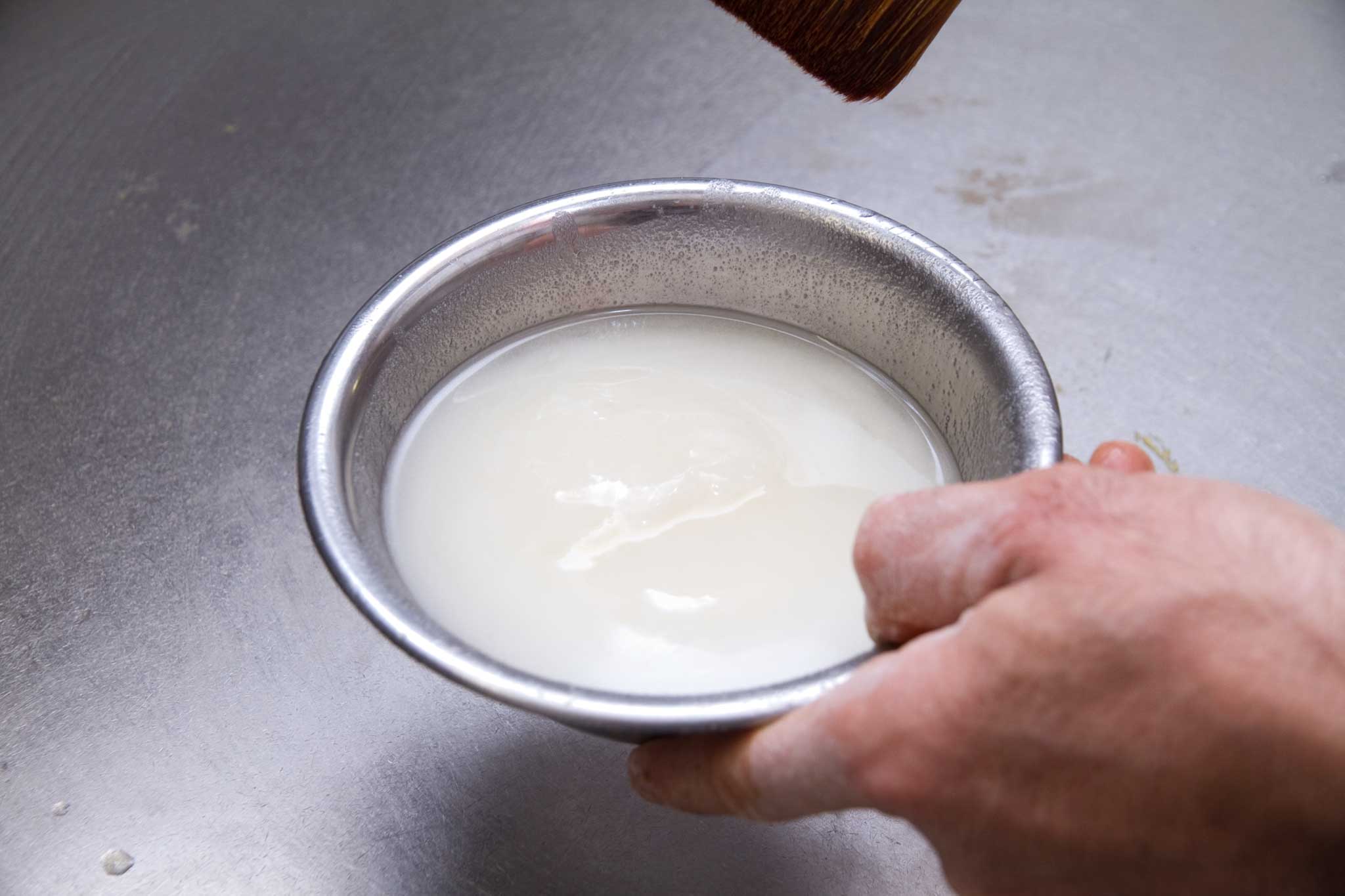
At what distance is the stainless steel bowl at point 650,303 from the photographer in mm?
702

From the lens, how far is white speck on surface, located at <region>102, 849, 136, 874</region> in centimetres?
81

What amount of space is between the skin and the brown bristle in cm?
39

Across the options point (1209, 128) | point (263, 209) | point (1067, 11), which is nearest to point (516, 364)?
point (263, 209)

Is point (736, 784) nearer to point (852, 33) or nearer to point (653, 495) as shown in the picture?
point (653, 495)

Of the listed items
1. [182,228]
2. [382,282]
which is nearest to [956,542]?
[382,282]

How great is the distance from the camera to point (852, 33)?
78 centimetres

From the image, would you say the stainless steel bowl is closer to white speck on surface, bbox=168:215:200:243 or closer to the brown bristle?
the brown bristle

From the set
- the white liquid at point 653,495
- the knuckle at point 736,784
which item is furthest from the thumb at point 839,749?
the white liquid at point 653,495

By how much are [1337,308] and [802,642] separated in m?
0.91

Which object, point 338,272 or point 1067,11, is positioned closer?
point 338,272

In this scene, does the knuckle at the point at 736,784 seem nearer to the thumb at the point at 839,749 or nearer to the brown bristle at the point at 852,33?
the thumb at the point at 839,749

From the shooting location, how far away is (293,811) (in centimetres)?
85

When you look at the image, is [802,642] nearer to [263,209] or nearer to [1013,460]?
[1013,460]

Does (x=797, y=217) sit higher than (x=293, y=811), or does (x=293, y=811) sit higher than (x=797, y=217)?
(x=797, y=217)
